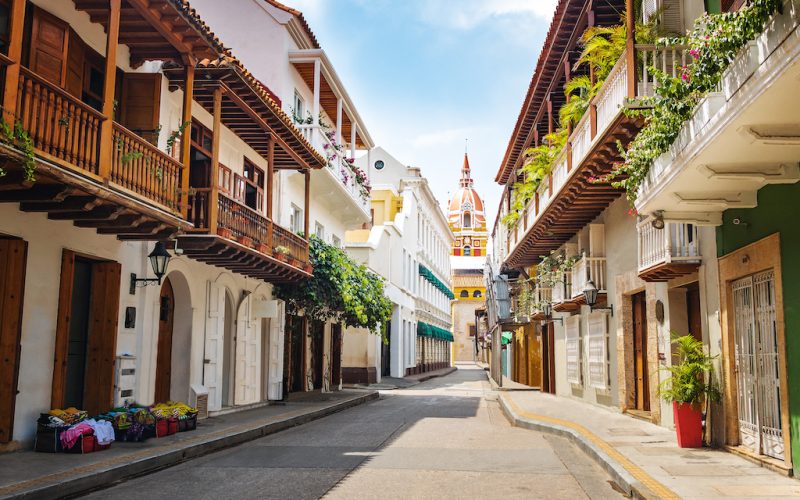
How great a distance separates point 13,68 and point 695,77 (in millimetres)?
7011

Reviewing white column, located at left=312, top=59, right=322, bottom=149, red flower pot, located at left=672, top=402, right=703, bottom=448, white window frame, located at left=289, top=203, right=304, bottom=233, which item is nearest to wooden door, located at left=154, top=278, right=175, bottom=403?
white column, located at left=312, top=59, right=322, bottom=149

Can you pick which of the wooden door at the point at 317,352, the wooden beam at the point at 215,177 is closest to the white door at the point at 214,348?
the wooden beam at the point at 215,177

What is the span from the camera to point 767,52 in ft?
20.1

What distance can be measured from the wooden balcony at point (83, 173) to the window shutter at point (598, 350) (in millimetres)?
10965

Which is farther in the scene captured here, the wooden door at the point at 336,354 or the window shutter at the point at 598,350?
the wooden door at the point at 336,354

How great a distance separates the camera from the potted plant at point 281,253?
17438mm

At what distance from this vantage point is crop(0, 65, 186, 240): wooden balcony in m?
8.52

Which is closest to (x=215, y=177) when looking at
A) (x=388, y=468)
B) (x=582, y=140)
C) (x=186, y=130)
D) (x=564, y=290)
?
(x=186, y=130)

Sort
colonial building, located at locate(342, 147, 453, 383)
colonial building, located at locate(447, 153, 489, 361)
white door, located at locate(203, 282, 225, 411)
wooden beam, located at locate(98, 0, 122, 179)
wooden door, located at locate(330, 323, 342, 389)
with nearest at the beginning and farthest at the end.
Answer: wooden beam, located at locate(98, 0, 122, 179) → white door, located at locate(203, 282, 225, 411) → wooden door, located at locate(330, 323, 342, 389) → colonial building, located at locate(342, 147, 453, 383) → colonial building, located at locate(447, 153, 489, 361)

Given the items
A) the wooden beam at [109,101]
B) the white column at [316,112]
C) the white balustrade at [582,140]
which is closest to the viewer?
the wooden beam at [109,101]

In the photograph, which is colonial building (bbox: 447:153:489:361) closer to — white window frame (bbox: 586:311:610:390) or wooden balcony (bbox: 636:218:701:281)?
white window frame (bbox: 586:311:610:390)

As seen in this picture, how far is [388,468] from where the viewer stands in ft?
33.1

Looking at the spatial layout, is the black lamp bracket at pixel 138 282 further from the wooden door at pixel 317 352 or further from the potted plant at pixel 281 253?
the wooden door at pixel 317 352

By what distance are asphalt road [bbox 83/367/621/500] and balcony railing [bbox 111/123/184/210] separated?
380cm
